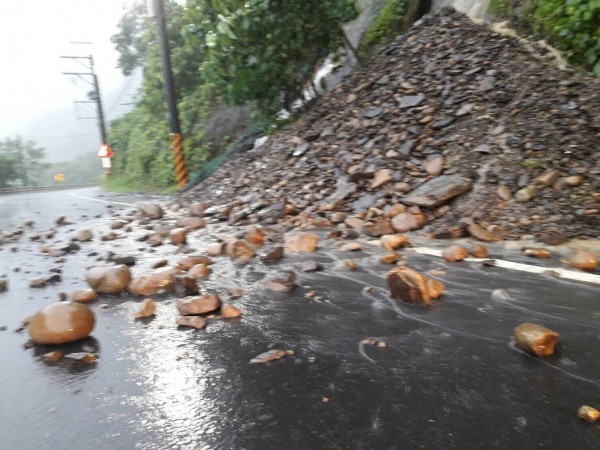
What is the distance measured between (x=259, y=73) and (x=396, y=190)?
4415 mm

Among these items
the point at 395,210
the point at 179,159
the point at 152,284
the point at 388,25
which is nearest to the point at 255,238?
the point at 395,210

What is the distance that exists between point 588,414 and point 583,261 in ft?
7.11

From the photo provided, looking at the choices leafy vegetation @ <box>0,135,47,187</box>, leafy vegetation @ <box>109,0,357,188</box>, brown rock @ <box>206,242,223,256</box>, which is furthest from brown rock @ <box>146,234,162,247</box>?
leafy vegetation @ <box>0,135,47,187</box>

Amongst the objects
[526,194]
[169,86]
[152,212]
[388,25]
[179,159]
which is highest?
[388,25]

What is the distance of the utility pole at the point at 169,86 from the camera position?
1258 cm

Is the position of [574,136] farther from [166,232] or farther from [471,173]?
[166,232]

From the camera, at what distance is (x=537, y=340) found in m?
2.18

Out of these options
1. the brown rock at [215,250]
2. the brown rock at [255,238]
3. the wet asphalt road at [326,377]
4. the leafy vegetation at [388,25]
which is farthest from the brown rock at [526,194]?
the leafy vegetation at [388,25]

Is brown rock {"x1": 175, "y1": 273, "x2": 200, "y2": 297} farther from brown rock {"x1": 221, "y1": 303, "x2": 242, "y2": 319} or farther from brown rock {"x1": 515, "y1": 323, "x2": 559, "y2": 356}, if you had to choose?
brown rock {"x1": 515, "y1": 323, "x2": 559, "y2": 356}

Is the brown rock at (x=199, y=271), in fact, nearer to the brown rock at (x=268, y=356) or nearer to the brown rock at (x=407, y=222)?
the brown rock at (x=268, y=356)

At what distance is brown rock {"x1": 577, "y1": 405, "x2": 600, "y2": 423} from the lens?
167cm

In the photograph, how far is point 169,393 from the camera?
81.2 inches

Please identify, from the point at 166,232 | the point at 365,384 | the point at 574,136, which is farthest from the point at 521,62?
the point at 365,384

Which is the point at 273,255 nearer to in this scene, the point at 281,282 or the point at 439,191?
the point at 281,282
